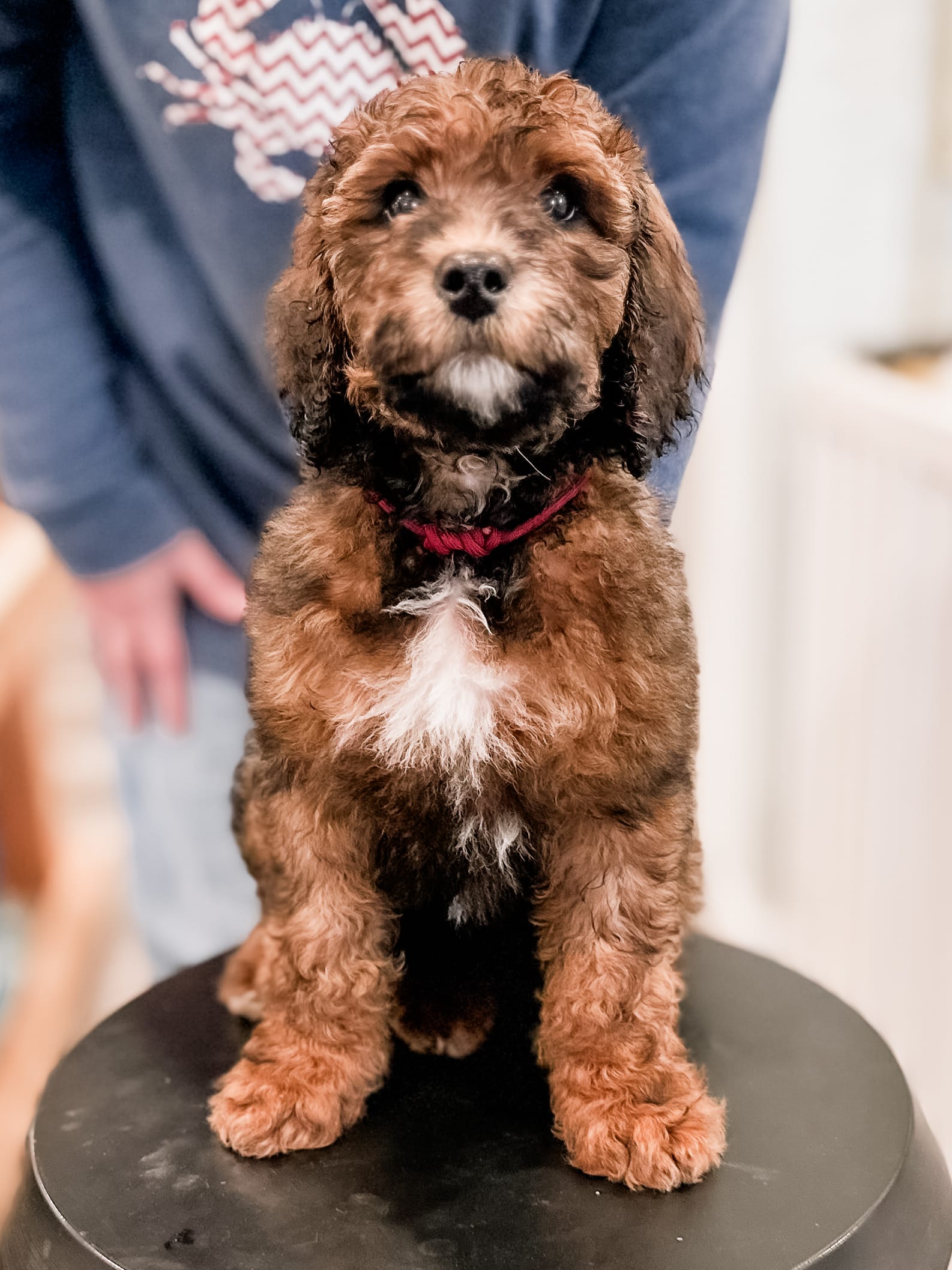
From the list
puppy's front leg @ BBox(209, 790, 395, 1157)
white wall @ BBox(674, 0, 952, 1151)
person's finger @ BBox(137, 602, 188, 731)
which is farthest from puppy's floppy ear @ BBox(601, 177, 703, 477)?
white wall @ BBox(674, 0, 952, 1151)

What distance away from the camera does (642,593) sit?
48.1 inches

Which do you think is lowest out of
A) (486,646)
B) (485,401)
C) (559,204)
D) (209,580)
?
(209,580)

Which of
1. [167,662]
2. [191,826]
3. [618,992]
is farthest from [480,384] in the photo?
[191,826]

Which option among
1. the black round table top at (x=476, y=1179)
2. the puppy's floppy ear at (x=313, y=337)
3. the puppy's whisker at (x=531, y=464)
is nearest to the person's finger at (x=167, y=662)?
the black round table top at (x=476, y=1179)

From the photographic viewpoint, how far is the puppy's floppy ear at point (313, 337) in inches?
47.1

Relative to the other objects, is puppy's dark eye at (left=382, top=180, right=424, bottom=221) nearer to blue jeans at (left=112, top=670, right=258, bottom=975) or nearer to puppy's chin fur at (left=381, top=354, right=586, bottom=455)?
puppy's chin fur at (left=381, top=354, right=586, bottom=455)

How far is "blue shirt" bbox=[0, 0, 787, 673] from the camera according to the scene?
4.82 feet

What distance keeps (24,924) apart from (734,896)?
152 centimetres

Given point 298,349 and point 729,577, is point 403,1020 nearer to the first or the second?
point 298,349

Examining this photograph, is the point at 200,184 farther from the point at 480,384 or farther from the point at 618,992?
the point at 618,992

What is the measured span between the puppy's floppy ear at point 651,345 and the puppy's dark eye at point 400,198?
8.2 inches

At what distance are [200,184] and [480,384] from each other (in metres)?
0.73

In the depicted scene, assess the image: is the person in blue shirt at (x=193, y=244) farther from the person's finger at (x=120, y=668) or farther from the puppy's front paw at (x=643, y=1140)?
the puppy's front paw at (x=643, y=1140)

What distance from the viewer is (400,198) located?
1.14 metres
